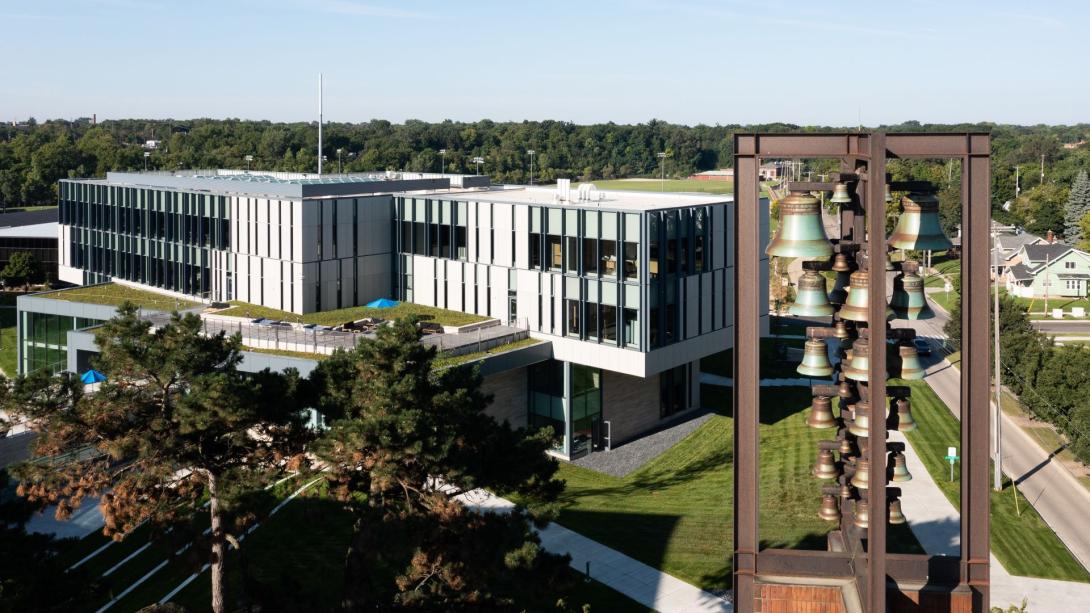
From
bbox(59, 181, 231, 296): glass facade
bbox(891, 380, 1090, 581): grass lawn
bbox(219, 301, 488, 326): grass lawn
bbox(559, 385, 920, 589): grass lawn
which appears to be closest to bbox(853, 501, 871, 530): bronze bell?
bbox(891, 380, 1090, 581): grass lawn

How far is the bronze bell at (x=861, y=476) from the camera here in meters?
13.5

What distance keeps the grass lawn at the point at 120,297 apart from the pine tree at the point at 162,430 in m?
27.9

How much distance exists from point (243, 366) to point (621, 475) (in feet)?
51.3

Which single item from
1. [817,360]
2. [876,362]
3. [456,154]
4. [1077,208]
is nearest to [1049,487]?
[817,360]

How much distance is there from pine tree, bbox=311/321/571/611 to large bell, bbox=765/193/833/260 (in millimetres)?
9986

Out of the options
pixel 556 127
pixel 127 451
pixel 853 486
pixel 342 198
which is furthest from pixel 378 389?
pixel 556 127

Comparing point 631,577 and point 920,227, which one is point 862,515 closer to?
point 920,227

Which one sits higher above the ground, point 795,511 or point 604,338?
point 604,338

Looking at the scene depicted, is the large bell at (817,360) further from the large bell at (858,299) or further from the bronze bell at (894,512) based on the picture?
the bronze bell at (894,512)

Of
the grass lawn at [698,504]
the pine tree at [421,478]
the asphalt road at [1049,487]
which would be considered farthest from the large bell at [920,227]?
the asphalt road at [1049,487]

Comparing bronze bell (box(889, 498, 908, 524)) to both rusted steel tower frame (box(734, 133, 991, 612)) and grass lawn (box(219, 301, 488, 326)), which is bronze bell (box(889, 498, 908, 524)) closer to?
rusted steel tower frame (box(734, 133, 991, 612))

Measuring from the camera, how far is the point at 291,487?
959 inches

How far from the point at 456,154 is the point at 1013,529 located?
120157 millimetres

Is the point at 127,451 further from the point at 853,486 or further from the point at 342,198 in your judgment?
the point at 342,198
